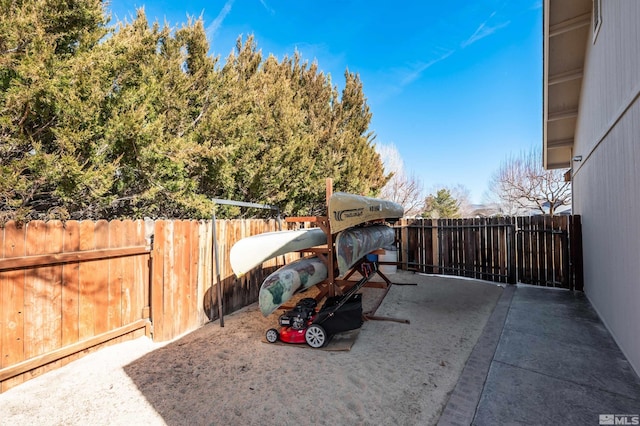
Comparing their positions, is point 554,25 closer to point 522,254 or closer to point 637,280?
point 522,254

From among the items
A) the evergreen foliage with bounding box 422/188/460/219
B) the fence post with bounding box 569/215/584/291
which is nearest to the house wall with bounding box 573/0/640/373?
the fence post with bounding box 569/215/584/291

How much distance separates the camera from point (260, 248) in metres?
4.68

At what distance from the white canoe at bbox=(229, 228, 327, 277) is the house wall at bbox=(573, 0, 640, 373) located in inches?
172

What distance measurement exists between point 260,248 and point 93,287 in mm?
2156

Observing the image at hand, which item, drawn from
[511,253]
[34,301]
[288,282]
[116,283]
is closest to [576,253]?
[511,253]

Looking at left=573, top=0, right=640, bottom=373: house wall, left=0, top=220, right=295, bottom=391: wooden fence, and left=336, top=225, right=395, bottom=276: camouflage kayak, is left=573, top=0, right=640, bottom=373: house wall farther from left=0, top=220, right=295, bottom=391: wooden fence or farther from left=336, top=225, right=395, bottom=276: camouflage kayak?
left=0, top=220, right=295, bottom=391: wooden fence

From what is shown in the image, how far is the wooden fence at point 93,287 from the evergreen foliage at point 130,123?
1.81 ft

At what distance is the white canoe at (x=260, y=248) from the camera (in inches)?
178

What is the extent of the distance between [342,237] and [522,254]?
5718 mm

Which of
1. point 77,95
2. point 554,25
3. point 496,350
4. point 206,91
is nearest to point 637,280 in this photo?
point 496,350

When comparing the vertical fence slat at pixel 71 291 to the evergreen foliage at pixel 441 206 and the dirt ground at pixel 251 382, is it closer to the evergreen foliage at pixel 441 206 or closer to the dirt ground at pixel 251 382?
the dirt ground at pixel 251 382

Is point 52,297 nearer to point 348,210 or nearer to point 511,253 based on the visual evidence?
point 348,210

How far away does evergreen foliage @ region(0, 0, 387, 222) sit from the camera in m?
3.68

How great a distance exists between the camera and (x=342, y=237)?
201 inches
